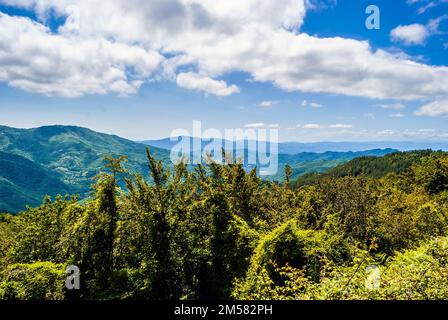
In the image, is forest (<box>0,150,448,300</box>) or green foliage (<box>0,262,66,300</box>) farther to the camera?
forest (<box>0,150,448,300</box>)

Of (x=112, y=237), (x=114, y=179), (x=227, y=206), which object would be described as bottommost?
(x=112, y=237)

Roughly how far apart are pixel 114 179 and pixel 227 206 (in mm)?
9102

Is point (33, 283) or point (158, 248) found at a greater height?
point (158, 248)

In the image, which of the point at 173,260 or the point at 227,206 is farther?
the point at 227,206

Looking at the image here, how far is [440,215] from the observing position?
1356 inches

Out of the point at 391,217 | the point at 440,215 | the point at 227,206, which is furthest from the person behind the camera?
the point at 391,217

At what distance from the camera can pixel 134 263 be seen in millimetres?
22016

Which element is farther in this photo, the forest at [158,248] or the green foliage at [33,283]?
the forest at [158,248]

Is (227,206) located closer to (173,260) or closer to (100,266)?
(173,260)
